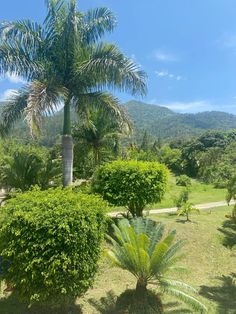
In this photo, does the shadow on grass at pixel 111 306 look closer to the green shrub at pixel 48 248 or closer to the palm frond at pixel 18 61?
the green shrub at pixel 48 248

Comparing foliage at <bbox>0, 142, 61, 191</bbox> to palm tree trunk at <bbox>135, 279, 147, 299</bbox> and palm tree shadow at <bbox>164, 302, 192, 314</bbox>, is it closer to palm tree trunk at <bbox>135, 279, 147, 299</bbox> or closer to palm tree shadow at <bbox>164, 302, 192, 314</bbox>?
palm tree trunk at <bbox>135, 279, 147, 299</bbox>

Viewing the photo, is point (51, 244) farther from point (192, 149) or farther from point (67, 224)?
point (192, 149)

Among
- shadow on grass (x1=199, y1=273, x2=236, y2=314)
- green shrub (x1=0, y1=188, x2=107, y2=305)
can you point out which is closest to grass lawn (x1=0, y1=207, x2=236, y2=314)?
shadow on grass (x1=199, y1=273, x2=236, y2=314)

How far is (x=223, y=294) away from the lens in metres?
10.1

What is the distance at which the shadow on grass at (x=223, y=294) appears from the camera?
9.21 metres

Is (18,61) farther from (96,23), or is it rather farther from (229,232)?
(229,232)

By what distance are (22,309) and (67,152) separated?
6910 millimetres

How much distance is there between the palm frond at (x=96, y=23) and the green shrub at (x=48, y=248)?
887cm

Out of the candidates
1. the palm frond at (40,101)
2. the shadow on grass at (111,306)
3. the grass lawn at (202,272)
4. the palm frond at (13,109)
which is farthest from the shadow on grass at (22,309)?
the palm frond at (13,109)

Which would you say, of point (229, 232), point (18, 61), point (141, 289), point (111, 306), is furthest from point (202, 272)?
point (18, 61)

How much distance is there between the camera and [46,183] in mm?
16203

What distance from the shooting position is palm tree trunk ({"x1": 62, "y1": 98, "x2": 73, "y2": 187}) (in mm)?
14078

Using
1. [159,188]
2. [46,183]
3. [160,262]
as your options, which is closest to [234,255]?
[159,188]

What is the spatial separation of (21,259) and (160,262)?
3199 millimetres
